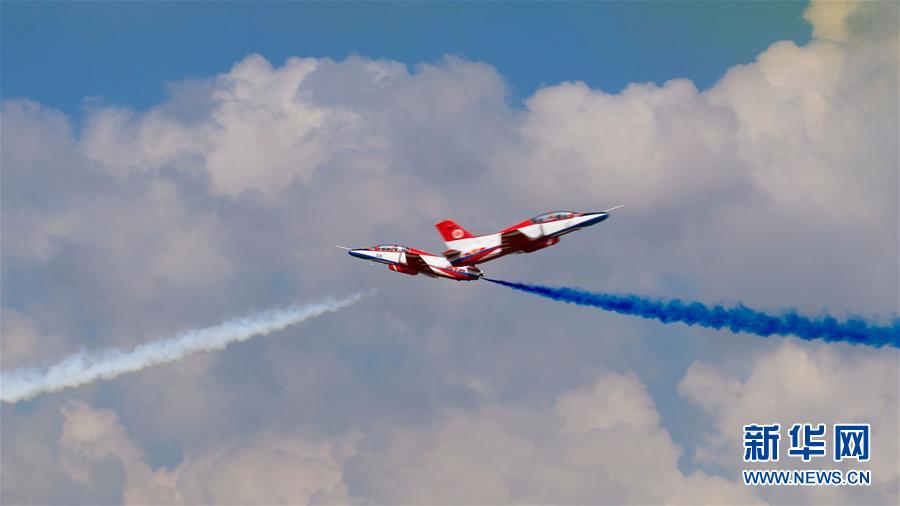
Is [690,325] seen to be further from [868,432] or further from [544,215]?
[868,432]

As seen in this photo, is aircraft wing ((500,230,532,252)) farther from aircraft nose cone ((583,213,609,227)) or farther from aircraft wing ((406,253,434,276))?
aircraft wing ((406,253,434,276))

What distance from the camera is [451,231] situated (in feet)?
361

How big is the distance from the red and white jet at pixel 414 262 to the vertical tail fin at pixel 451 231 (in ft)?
10.6

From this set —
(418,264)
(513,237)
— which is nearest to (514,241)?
(513,237)

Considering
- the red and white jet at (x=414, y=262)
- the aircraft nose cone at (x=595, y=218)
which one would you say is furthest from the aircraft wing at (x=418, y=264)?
the aircraft nose cone at (x=595, y=218)

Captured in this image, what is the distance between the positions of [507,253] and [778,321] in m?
21.0

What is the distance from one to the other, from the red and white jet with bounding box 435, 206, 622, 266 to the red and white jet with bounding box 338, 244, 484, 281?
325 cm

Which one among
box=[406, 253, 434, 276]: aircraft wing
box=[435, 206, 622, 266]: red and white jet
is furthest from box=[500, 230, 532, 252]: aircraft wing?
box=[406, 253, 434, 276]: aircraft wing

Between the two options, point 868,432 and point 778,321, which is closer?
point 778,321

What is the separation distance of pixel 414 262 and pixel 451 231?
20.0 ft

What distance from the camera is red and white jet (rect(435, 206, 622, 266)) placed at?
105312mm

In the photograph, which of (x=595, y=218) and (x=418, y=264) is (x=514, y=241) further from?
(x=418, y=264)

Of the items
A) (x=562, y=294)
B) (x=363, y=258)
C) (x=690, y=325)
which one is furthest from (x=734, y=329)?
(x=363, y=258)

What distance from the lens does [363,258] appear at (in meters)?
118
